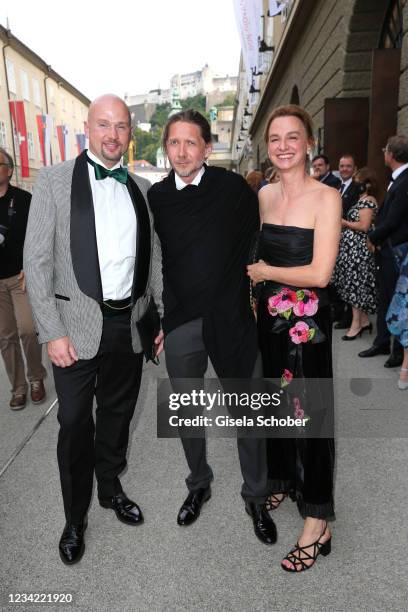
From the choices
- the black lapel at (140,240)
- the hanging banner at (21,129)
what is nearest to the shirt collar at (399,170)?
the black lapel at (140,240)

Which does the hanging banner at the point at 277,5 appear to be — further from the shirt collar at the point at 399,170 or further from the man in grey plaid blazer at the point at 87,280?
the man in grey plaid blazer at the point at 87,280

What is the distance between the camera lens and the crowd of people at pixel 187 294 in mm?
2225

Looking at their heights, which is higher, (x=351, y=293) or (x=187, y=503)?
(x=351, y=293)

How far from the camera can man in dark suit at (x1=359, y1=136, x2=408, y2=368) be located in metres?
4.51

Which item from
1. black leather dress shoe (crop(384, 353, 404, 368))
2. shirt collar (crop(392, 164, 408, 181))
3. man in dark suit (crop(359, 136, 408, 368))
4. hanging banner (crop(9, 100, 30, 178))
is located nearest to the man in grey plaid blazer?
man in dark suit (crop(359, 136, 408, 368))

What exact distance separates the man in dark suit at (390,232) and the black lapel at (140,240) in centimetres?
293

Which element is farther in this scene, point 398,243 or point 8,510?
point 398,243

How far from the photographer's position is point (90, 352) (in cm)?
235

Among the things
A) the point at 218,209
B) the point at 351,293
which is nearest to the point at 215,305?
the point at 218,209

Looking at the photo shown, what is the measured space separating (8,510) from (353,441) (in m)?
2.31

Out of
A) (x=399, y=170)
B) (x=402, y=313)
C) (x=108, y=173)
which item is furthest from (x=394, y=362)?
(x=108, y=173)

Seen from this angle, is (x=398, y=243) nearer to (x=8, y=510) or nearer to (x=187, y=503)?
(x=187, y=503)

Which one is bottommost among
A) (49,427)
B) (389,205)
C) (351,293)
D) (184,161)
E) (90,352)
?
(49,427)

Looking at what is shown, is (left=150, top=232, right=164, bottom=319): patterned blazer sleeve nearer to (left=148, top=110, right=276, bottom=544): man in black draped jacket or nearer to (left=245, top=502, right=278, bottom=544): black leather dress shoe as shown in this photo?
(left=148, top=110, right=276, bottom=544): man in black draped jacket
